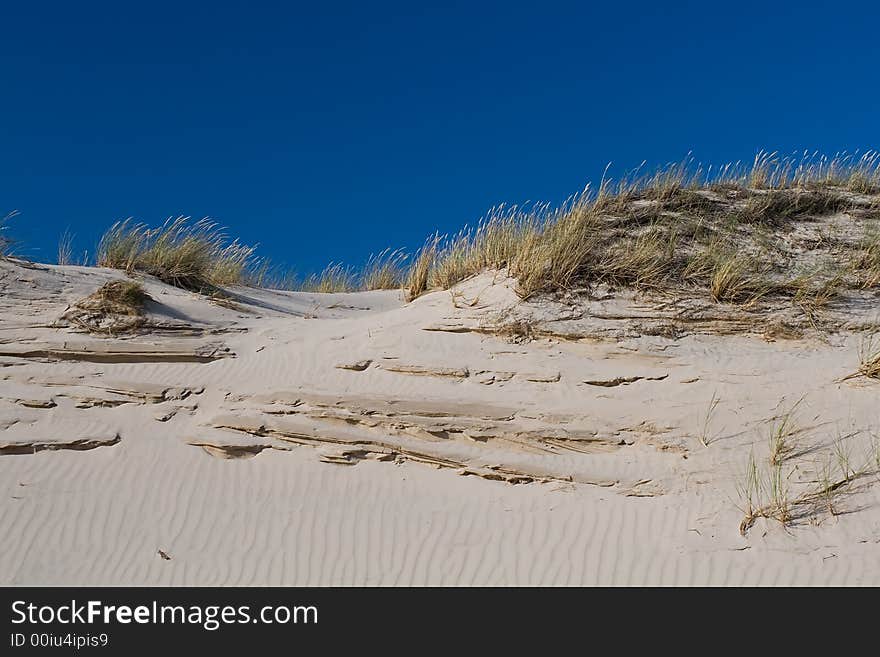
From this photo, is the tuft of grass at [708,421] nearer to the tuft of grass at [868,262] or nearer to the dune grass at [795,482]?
the dune grass at [795,482]

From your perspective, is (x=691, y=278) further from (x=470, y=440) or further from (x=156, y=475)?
(x=156, y=475)

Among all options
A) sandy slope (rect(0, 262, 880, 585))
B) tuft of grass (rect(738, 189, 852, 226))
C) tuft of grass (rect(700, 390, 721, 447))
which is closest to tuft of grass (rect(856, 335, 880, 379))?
sandy slope (rect(0, 262, 880, 585))

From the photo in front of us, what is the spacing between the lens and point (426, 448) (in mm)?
7254

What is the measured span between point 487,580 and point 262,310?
5.55 meters

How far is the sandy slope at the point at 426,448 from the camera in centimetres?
625

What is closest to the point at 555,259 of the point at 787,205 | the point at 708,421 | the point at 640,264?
the point at 640,264

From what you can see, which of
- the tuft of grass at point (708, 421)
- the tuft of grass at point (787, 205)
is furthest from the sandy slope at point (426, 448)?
the tuft of grass at point (787, 205)

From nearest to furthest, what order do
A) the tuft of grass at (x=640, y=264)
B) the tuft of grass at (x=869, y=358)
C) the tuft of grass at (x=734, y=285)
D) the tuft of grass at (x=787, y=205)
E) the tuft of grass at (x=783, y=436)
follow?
the tuft of grass at (x=783, y=436)
the tuft of grass at (x=869, y=358)
the tuft of grass at (x=734, y=285)
the tuft of grass at (x=640, y=264)
the tuft of grass at (x=787, y=205)


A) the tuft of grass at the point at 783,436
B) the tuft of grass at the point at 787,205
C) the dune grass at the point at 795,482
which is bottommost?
the dune grass at the point at 795,482

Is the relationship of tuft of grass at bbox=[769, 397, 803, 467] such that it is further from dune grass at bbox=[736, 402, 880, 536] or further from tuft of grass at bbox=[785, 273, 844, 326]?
tuft of grass at bbox=[785, 273, 844, 326]

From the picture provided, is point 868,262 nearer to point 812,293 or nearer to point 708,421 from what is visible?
point 812,293

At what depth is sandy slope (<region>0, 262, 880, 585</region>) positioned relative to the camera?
625 centimetres

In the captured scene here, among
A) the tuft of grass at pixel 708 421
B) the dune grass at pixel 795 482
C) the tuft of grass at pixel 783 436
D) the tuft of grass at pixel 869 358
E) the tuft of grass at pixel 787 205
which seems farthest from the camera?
the tuft of grass at pixel 787 205
